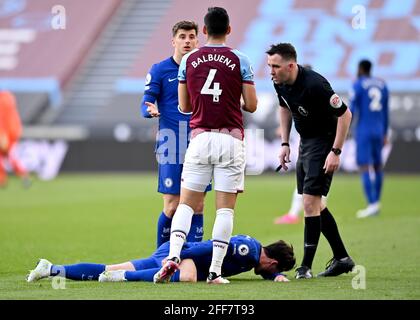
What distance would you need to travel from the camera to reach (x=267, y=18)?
32375mm

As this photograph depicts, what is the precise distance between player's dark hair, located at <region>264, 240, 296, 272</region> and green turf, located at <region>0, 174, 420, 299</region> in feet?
0.54

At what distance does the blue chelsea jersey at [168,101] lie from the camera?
350 inches

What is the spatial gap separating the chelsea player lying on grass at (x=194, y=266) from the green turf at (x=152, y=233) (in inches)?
4.8

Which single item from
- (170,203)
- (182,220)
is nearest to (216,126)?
(182,220)

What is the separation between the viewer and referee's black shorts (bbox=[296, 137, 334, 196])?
8.41 metres

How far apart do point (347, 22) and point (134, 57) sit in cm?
718

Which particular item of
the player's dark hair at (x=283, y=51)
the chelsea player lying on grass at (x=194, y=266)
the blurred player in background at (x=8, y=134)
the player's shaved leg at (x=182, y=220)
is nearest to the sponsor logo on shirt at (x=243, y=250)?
the chelsea player lying on grass at (x=194, y=266)

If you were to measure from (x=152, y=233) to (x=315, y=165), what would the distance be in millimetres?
5058

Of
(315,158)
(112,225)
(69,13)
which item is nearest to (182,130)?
(315,158)

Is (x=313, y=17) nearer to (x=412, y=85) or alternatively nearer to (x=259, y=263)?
(x=412, y=85)

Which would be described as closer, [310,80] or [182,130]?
→ [310,80]

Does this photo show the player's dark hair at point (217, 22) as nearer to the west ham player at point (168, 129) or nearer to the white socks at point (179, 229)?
the west ham player at point (168, 129)

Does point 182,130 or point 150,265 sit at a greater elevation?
point 182,130
